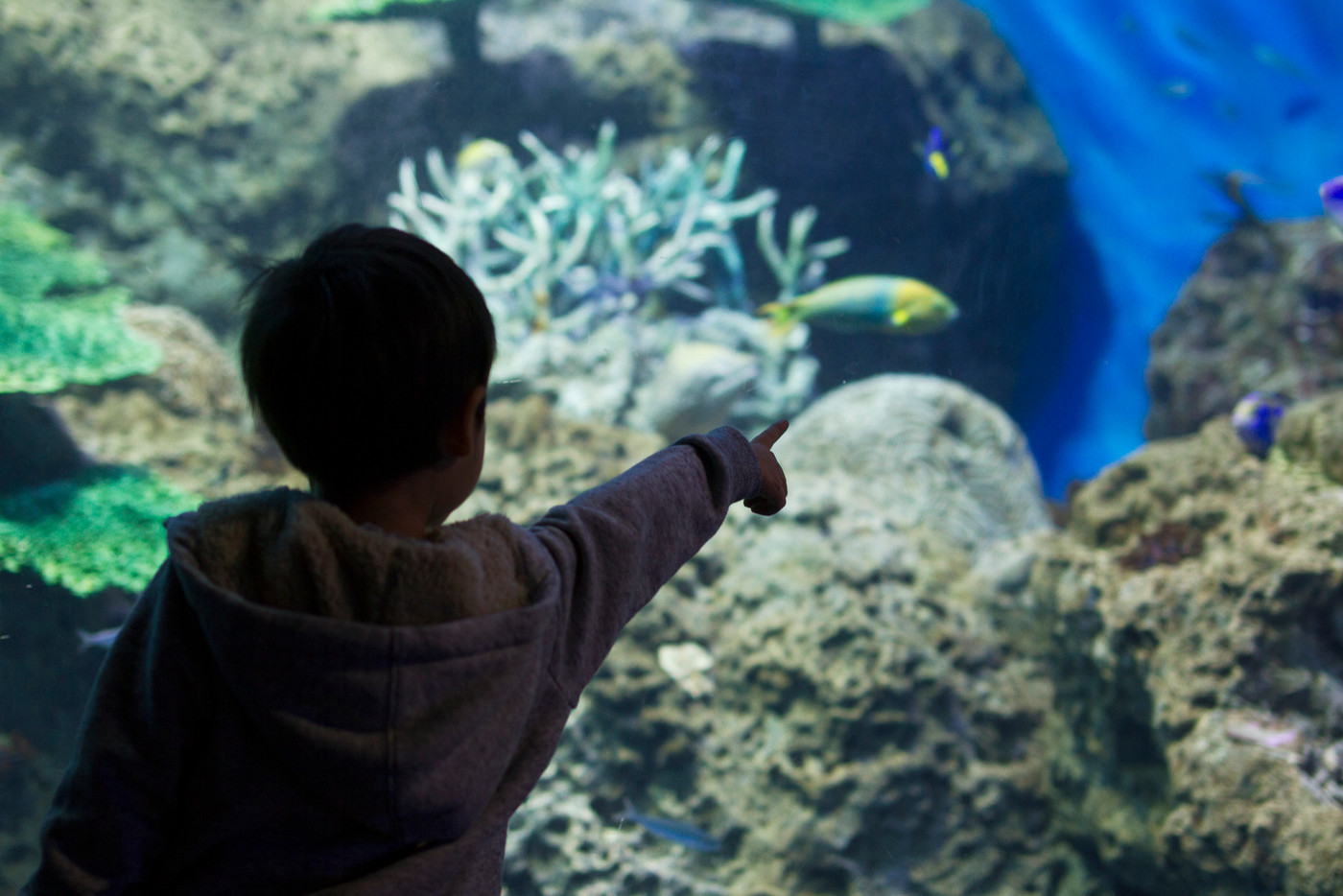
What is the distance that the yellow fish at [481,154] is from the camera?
15.4ft

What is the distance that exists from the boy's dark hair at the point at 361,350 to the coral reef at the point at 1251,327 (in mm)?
6109

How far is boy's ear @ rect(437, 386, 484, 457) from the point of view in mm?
759

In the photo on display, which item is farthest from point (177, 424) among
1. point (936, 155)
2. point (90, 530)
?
point (936, 155)

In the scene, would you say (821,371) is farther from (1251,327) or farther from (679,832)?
(1251,327)

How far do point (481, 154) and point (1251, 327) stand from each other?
588cm

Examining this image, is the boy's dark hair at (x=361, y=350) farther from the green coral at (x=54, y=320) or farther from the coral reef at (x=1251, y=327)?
the coral reef at (x=1251, y=327)

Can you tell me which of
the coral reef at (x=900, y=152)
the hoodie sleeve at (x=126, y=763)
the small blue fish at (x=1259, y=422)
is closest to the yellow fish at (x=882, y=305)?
the coral reef at (x=900, y=152)

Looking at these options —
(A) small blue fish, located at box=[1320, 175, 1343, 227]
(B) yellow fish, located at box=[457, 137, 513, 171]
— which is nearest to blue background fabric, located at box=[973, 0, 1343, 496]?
(A) small blue fish, located at box=[1320, 175, 1343, 227]

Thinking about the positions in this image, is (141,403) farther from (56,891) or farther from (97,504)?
(56,891)

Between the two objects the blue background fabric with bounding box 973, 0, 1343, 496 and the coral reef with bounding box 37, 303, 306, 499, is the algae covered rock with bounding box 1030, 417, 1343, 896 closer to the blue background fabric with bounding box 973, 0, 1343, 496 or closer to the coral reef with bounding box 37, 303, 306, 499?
the blue background fabric with bounding box 973, 0, 1343, 496

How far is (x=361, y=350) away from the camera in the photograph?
672 millimetres

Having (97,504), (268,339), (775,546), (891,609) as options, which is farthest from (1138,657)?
(97,504)

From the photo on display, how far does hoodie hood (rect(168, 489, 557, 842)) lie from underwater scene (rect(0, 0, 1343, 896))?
0.41m

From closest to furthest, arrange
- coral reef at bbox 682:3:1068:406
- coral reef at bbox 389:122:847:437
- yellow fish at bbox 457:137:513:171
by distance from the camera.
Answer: coral reef at bbox 389:122:847:437, coral reef at bbox 682:3:1068:406, yellow fish at bbox 457:137:513:171
